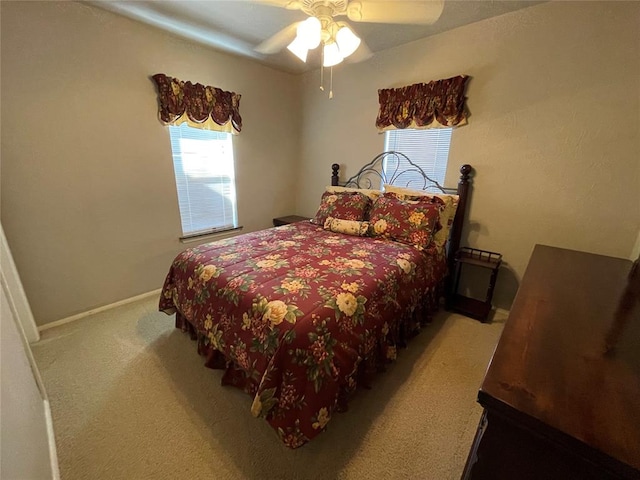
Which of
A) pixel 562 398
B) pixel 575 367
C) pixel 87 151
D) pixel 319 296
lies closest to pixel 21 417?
pixel 319 296

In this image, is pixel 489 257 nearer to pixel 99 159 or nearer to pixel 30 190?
pixel 99 159

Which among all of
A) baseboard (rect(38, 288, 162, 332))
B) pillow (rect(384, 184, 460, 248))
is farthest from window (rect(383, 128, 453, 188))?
baseboard (rect(38, 288, 162, 332))

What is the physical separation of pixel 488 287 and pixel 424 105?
1.80m

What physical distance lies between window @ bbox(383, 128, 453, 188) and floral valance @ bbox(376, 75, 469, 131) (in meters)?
0.11

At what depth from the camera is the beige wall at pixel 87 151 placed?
186cm

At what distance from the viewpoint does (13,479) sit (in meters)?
0.71

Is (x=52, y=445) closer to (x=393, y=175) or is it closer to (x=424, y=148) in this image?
(x=393, y=175)

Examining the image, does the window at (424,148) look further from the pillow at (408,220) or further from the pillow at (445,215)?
the pillow at (408,220)

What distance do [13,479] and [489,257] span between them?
2.93 meters

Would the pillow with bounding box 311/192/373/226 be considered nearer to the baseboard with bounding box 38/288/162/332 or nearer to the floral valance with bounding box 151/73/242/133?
the floral valance with bounding box 151/73/242/133

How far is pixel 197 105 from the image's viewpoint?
8.57ft

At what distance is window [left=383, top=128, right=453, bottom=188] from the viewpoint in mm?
2553

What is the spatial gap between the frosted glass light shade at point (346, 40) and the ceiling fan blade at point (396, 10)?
0.11 metres

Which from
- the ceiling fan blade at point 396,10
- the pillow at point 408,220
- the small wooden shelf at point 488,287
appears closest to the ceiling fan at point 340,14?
the ceiling fan blade at point 396,10
